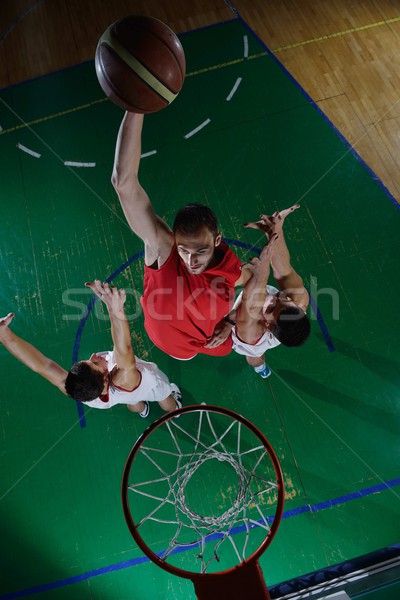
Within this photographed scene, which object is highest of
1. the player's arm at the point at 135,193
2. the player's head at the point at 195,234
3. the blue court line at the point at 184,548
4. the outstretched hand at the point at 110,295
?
the player's arm at the point at 135,193

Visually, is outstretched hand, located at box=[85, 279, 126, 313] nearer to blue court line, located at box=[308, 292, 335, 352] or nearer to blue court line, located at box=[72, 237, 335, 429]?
blue court line, located at box=[72, 237, 335, 429]

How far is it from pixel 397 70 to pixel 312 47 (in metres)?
0.98

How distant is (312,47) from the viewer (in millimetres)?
5469

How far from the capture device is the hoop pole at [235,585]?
2494 millimetres

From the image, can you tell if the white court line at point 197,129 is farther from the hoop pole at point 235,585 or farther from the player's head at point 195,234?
the hoop pole at point 235,585

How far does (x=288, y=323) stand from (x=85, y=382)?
1.33m

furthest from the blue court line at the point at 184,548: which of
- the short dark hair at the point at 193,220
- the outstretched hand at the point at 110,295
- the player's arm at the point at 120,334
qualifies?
the short dark hair at the point at 193,220

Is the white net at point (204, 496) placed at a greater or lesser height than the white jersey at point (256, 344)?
lesser

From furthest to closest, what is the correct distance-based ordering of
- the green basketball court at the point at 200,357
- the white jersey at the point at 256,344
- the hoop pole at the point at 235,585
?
the green basketball court at the point at 200,357
the white jersey at the point at 256,344
the hoop pole at the point at 235,585

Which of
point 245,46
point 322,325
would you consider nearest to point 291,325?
point 322,325

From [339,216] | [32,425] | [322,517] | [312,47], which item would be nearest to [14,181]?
[32,425]

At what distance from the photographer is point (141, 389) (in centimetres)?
335

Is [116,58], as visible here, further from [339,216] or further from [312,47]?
[312,47]

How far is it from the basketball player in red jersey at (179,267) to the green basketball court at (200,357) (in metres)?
0.95
